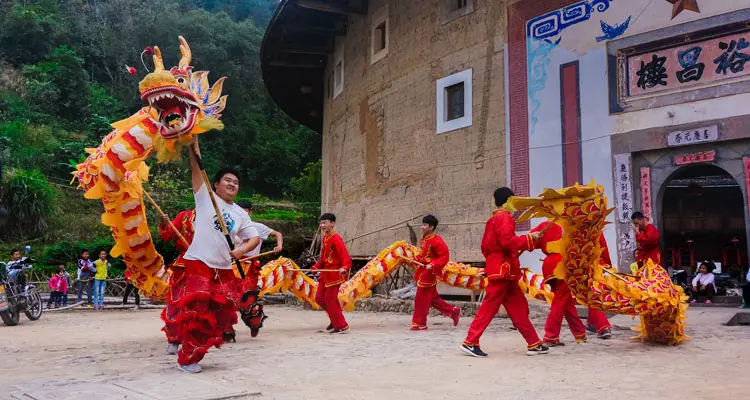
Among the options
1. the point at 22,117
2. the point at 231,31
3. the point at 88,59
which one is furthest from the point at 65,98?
the point at 231,31

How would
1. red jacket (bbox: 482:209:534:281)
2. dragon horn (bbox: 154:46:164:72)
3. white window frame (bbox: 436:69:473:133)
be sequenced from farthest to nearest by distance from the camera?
white window frame (bbox: 436:69:473:133), red jacket (bbox: 482:209:534:281), dragon horn (bbox: 154:46:164:72)

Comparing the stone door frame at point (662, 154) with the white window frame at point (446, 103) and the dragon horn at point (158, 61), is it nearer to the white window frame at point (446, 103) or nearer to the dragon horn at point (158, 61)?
the white window frame at point (446, 103)

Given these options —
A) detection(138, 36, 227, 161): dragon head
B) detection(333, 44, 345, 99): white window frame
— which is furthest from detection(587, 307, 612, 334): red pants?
detection(333, 44, 345, 99): white window frame

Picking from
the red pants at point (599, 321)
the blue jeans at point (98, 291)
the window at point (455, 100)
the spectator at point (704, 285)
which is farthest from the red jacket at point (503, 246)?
the blue jeans at point (98, 291)

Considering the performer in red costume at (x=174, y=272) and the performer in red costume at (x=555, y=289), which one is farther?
the performer in red costume at (x=555, y=289)

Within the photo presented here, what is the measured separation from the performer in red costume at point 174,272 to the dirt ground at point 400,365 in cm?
28

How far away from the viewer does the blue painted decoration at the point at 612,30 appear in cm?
1150

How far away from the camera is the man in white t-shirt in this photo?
518 cm

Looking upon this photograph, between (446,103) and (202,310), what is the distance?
1050 centimetres

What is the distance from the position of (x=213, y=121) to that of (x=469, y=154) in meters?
9.24

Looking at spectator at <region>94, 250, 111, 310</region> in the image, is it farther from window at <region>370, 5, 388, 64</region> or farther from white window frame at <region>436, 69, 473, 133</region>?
window at <region>370, 5, 388, 64</region>

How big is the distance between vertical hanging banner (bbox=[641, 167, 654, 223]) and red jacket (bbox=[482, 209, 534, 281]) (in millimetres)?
5615

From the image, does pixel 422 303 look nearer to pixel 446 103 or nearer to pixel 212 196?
pixel 212 196

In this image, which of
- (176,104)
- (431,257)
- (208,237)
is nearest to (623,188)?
(431,257)
